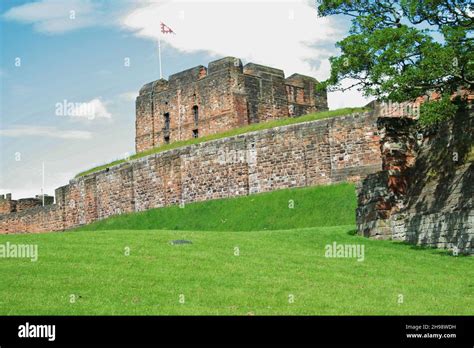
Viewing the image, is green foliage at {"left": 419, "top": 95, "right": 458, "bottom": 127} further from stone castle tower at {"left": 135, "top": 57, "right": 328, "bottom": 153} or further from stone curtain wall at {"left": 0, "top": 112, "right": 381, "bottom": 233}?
stone castle tower at {"left": 135, "top": 57, "right": 328, "bottom": 153}

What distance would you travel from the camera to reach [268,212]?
36.5 metres

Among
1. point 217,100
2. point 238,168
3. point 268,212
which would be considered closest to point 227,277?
point 268,212

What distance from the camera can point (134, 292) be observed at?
540 inches

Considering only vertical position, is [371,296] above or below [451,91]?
below

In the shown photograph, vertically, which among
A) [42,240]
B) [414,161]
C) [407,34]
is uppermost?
[407,34]

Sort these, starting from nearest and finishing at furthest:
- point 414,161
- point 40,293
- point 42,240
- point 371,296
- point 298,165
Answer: point 40,293
point 371,296
point 42,240
point 414,161
point 298,165

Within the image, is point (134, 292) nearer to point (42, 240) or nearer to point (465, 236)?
point (42, 240)

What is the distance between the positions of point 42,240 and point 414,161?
13243 millimetres

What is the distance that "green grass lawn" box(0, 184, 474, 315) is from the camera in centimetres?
1298

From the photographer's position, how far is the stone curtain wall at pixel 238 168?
36750mm

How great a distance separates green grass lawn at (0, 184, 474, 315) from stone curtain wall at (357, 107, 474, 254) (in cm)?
86
